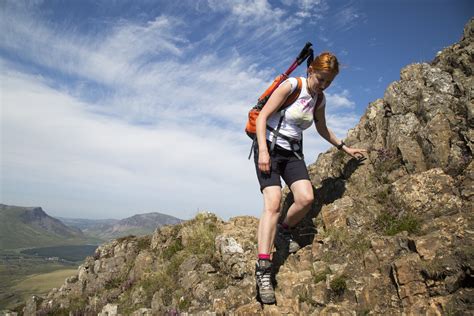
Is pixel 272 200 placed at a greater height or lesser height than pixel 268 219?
greater

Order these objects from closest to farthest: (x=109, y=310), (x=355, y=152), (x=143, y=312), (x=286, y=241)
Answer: (x=143, y=312), (x=286, y=241), (x=109, y=310), (x=355, y=152)

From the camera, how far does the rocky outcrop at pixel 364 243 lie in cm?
638

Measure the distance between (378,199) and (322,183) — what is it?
230 cm

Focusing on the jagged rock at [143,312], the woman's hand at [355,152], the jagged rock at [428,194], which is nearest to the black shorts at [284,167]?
the jagged rock at [428,194]

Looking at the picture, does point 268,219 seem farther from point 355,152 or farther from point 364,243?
point 355,152

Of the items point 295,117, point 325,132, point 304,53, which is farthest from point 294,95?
point 325,132

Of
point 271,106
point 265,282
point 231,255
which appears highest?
point 271,106

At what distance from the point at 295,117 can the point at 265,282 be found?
398 cm

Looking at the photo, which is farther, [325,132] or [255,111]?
[325,132]

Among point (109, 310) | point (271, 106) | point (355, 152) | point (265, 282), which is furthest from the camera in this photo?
point (355, 152)

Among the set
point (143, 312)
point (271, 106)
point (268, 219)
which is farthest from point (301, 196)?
point (143, 312)

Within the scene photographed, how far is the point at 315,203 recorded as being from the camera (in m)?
10.4

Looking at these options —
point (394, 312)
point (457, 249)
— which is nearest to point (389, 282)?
point (394, 312)

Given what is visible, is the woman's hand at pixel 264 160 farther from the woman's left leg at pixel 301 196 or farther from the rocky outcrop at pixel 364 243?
the rocky outcrop at pixel 364 243
